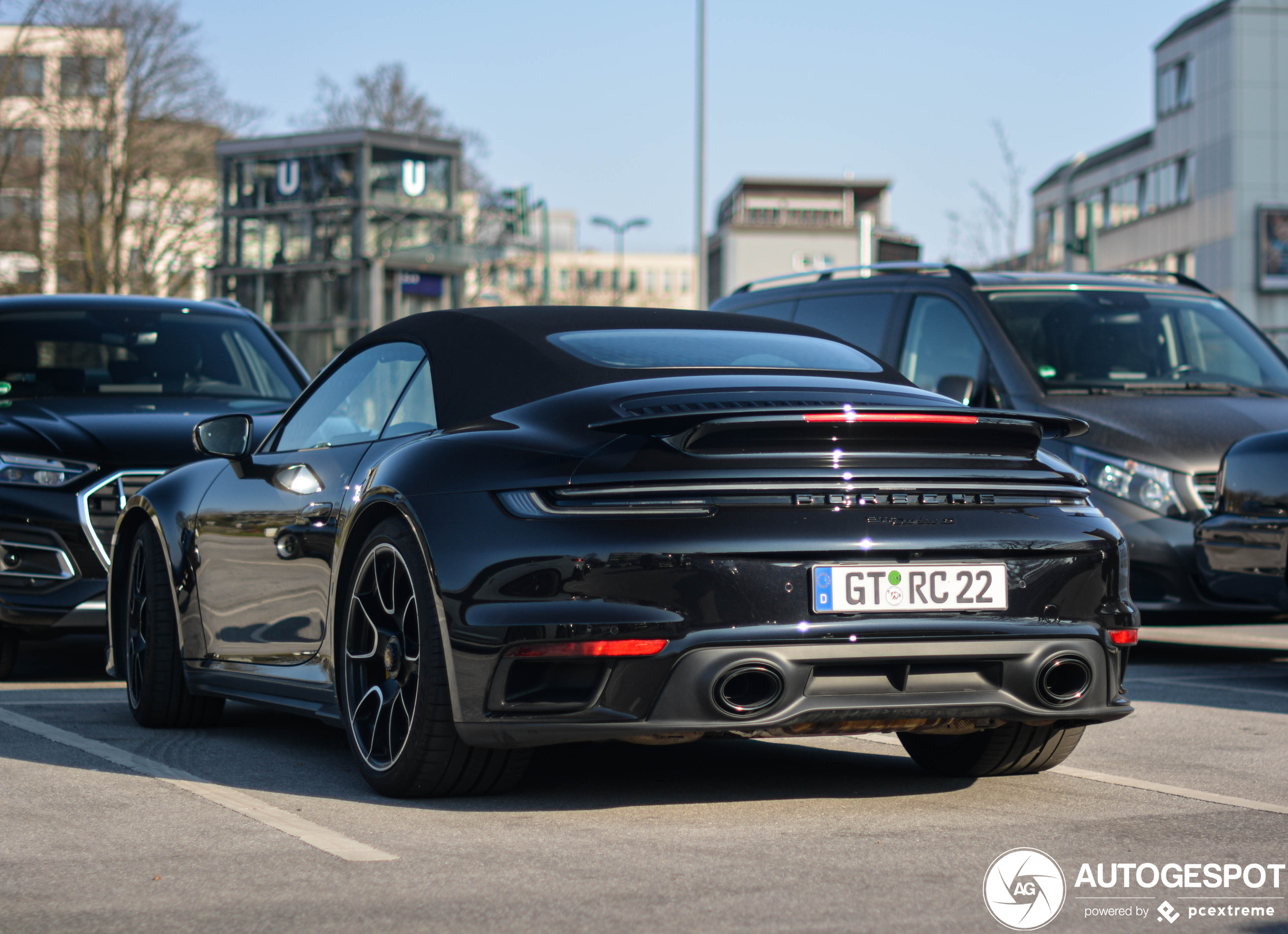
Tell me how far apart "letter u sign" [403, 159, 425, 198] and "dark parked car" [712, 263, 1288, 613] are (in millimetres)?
28212

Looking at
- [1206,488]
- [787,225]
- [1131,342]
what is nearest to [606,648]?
[1206,488]

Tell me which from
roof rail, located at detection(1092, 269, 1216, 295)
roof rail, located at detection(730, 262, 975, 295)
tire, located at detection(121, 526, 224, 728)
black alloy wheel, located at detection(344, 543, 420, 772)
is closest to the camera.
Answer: black alloy wheel, located at detection(344, 543, 420, 772)

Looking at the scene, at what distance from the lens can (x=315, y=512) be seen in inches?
216

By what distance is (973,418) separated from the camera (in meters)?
4.71

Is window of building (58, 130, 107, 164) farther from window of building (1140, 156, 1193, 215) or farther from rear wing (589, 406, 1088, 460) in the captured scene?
rear wing (589, 406, 1088, 460)

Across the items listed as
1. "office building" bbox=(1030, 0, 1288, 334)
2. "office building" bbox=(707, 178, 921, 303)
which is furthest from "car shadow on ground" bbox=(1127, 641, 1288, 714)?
"office building" bbox=(707, 178, 921, 303)

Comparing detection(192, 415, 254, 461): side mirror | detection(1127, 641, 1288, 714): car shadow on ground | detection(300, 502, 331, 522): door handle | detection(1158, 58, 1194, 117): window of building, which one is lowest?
detection(1127, 641, 1288, 714): car shadow on ground

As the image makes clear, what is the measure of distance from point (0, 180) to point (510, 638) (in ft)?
134

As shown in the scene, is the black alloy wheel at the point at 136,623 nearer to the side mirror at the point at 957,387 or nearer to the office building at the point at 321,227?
the side mirror at the point at 957,387

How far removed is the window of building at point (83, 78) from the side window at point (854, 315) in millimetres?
34126

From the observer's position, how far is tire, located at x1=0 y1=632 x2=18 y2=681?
8211 millimetres

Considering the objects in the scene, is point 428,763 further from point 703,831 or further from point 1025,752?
point 1025,752

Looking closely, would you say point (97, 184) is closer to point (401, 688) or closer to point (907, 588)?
point (401, 688)

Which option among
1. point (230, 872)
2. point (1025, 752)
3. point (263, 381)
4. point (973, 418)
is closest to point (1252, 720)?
point (1025, 752)
